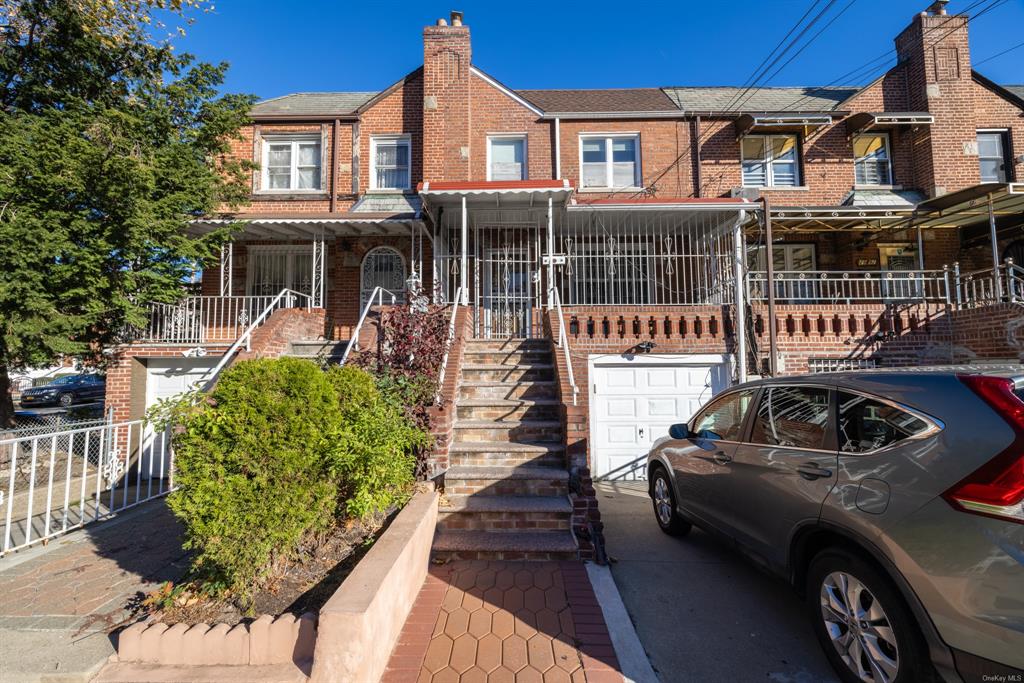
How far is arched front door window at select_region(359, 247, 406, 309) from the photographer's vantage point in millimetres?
10078

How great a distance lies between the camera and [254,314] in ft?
31.8

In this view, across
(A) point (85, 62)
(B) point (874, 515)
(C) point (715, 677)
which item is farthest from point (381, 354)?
(A) point (85, 62)

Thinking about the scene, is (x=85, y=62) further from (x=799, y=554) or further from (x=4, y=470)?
(x=799, y=554)

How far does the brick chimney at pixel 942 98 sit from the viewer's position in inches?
393

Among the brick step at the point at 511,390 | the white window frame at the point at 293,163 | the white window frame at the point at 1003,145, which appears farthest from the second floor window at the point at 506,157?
the white window frame at the point at 1003,145

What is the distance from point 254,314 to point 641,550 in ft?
30.2

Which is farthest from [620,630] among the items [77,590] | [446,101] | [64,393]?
[64,393]

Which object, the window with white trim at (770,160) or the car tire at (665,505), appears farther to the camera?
the window with white trim at (770,160)

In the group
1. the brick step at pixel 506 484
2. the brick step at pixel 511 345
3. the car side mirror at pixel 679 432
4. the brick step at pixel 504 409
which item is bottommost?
the brick step at pixel 506 484

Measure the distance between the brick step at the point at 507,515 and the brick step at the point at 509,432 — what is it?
0.93 m

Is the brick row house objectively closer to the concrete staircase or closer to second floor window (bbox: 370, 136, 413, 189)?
second floor window (bbox: 370, 136, 413, 189)

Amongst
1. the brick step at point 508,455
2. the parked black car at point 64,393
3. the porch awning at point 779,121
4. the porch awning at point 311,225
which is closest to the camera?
the brick step at point 508,455

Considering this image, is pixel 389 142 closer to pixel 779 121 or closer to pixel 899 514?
pixel 779 121

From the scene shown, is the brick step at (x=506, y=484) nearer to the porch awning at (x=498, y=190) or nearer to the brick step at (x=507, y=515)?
the brick step at (x=507, y=515)
